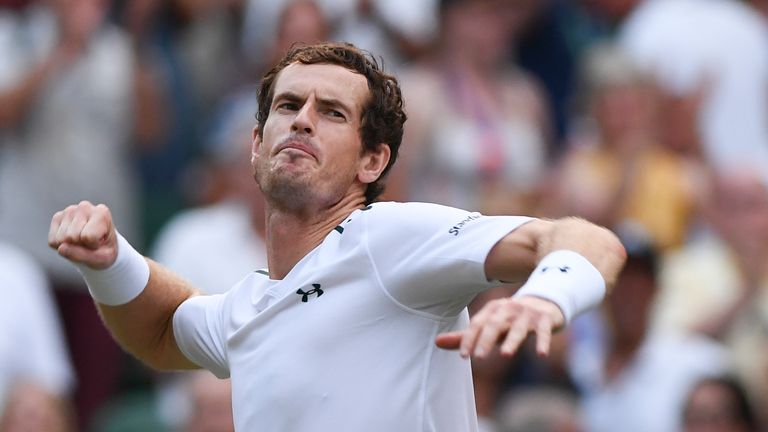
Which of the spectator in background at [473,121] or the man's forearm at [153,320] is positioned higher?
the man's forearm at [153,320]

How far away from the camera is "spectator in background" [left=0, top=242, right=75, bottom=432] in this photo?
740cm

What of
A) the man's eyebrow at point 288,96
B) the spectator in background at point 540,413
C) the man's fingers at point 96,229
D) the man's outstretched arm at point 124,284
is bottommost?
the spectator in background at point 540,413

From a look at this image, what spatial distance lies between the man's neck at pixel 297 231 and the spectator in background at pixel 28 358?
3.11m

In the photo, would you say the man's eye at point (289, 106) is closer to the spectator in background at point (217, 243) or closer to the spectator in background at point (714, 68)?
the spectator in background at point (217, 243)

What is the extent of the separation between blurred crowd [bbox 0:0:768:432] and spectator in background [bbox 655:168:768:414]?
14 millimetres

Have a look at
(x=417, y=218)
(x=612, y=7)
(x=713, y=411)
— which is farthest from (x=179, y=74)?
(x=417, y=218)

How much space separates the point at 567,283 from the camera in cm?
389

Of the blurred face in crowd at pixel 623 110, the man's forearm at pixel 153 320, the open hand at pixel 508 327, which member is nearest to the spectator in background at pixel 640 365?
the blurred face in crowd at pixel 623 110

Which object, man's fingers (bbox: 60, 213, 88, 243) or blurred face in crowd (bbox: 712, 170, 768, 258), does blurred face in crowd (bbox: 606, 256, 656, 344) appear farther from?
man's fingers (bbox: 60, 213, 88, 243)

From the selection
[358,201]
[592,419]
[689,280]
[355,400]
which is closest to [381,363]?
[355,400]

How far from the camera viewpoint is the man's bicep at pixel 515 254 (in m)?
4.10

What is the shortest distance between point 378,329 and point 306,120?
634 millimetres

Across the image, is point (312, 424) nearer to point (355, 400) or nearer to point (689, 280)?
point (355, 400)

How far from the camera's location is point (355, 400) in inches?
167
